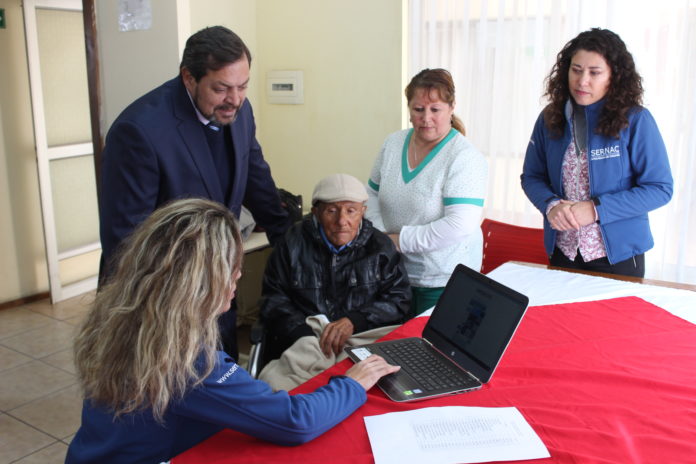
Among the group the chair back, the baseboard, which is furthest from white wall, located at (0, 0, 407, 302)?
the chair back

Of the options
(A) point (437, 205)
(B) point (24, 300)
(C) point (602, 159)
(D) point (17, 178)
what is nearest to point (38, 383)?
(B) point (24, 300)

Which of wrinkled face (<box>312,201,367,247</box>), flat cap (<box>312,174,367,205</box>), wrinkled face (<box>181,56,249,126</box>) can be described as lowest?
wrinkled face (<box>312,201,367,247</box>)

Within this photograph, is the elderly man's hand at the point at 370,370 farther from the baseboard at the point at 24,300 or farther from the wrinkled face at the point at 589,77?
the baseboard at the point at 24,300

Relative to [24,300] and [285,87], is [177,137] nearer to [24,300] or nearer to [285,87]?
[285,87]

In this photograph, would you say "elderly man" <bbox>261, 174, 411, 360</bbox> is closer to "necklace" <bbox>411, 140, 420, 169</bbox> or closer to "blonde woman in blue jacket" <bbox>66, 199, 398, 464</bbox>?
"necklace" <bbox>411, 140, 420, 169</bbox>

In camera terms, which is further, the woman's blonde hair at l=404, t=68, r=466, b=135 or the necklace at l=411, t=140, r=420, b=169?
the necklace at l=411, t=140, r=420, b=169

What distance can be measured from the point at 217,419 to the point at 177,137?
100 centimetres

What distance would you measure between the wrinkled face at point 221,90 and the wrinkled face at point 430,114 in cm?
67

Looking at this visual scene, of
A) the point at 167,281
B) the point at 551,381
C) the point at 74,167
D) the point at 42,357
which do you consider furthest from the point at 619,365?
the point at 74,167

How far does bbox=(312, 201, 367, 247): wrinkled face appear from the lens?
2.27m

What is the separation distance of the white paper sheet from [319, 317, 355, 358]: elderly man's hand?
706 millimetres

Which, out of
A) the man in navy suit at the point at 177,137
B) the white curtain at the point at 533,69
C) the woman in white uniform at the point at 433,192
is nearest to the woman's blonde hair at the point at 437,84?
the woman in white uniform at the point at 433,192

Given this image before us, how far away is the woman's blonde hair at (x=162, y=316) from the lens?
1212 mm

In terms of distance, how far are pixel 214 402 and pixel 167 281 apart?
10.0 inches
